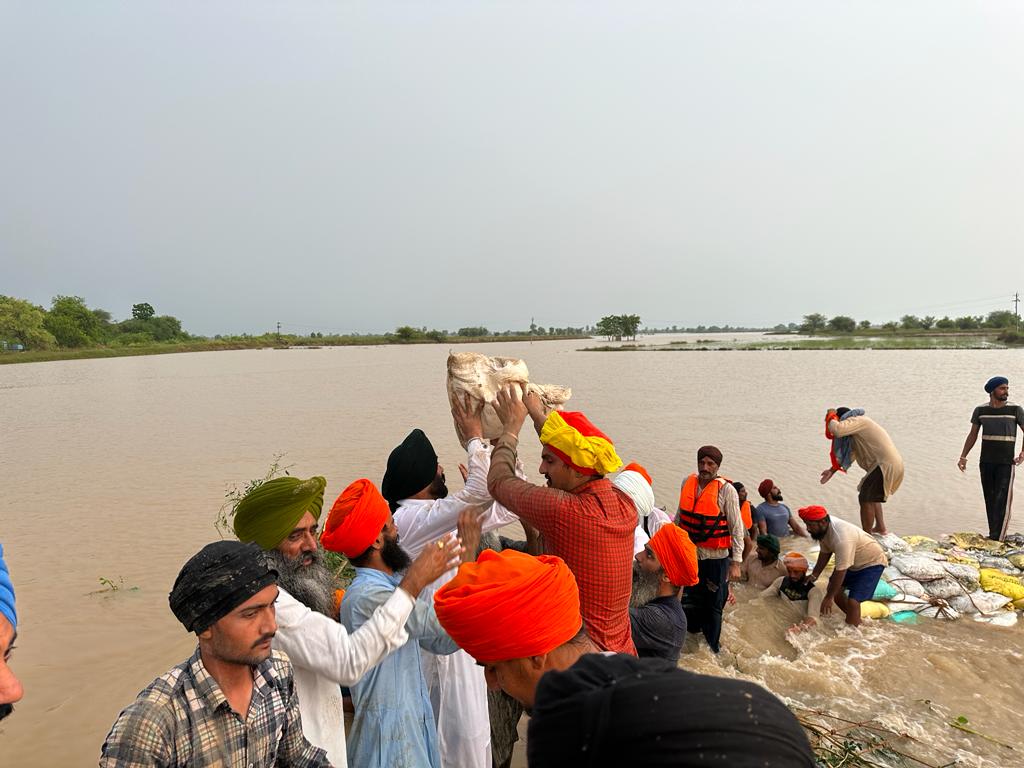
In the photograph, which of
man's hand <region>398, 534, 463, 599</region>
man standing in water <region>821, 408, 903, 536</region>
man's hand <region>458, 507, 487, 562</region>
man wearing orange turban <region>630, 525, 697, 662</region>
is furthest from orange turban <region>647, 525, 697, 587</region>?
man standing in water <region>821, 408, 903, 536</region>

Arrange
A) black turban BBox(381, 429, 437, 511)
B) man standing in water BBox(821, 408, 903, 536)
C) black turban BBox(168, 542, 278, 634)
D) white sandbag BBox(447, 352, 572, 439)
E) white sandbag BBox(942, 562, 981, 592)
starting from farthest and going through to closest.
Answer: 1. man standing in water BBox(821, 408, 903, 536)
2. white sandbag BBox(942, 562, 981, 592)
3. white sandbag BBox(447, 352, 572, 439)
4. black turban BBox(381, 429, 437, 511)
5. black turban BBox(168, 542, 278, 634)

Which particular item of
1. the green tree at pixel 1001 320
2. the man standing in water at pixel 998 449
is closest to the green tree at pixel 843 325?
the green tree at pixel 1001 320

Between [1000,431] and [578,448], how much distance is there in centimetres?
690

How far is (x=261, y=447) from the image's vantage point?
40.4 feet

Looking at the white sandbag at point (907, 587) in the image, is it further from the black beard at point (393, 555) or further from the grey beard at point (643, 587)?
the black beard at point (393, 555)

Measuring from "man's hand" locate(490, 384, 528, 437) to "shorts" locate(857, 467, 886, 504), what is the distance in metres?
5.63

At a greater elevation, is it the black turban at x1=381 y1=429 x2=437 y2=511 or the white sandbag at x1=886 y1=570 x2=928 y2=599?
the black turban at x1=381 y1=429 x2=437 y2=511

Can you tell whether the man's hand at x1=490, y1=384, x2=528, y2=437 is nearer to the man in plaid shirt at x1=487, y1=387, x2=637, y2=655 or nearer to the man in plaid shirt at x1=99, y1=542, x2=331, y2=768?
the man in plaid shirt at x1=487, y1=387, x2=637, y2=655

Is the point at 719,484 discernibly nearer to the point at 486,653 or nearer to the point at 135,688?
the point at 486,653

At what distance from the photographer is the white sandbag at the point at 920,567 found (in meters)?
4.95

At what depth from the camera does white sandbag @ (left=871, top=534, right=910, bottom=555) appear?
5.63m

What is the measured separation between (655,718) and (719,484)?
3.94 meters

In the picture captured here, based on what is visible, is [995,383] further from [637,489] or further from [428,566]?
[428,566]

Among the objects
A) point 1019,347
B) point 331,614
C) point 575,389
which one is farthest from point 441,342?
point 331,614
